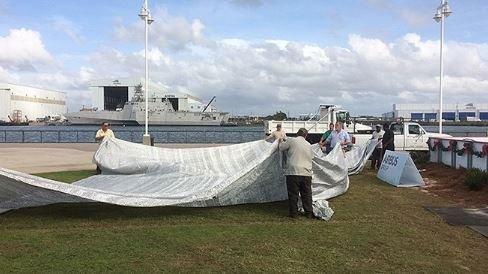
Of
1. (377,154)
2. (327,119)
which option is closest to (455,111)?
(327,119)

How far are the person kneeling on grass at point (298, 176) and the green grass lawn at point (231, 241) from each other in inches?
16.6

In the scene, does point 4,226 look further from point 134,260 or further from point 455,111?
point 455,111

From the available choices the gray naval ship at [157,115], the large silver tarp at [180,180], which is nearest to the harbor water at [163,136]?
the large silver tarp at [180,180]

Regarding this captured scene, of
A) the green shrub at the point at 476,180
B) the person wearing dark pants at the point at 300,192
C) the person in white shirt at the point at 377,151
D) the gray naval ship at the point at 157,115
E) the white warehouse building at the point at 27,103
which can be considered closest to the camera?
the person wearing dark pants at the point at 300,192

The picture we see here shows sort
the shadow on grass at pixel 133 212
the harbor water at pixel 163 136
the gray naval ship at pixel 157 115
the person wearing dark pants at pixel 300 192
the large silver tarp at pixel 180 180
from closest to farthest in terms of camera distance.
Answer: the large silver tarp at pixel 180 180
the shadow on grass at pixel 133 212
the person wearing dark pants at pixel 300 192
the harbor water at pixel 163 136
the gray naval ship at pixel 157 115

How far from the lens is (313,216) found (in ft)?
30.6

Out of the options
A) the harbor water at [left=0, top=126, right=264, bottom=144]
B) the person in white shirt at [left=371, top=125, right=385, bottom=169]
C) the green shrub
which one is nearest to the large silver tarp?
the green shrub

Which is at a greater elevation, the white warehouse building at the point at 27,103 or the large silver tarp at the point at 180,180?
the white warehouse building at the point at 27,103

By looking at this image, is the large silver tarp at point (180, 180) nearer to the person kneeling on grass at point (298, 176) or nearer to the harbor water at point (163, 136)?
the person kneeling on grass at point (298, 176)

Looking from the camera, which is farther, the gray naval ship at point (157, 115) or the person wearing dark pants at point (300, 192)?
the gray naval ship at point (157, 115)

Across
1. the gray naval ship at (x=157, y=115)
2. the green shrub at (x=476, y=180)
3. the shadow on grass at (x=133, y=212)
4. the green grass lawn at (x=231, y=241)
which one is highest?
the gray naval ship at (x=157, y=115)

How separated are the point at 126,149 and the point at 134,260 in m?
8.89

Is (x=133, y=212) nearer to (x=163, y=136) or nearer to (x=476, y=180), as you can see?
(x=476, y=180)

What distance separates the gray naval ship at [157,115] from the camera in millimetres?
83250
